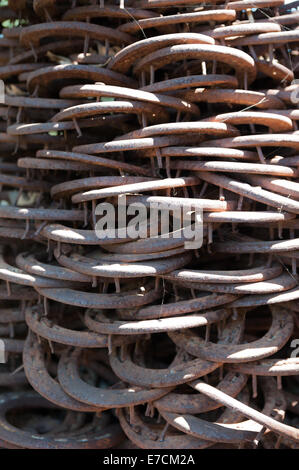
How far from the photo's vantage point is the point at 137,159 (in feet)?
2.39

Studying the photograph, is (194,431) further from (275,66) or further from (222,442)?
(275,66)

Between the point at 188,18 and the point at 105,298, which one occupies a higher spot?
the point at 188,18

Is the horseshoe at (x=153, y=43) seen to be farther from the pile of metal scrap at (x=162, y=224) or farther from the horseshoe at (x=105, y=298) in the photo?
the horseshoe at (x=105, y=298)

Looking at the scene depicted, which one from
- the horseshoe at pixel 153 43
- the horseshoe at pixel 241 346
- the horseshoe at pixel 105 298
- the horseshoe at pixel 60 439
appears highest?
the horseshoe at pixel 153 43

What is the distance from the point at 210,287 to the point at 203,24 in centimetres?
39

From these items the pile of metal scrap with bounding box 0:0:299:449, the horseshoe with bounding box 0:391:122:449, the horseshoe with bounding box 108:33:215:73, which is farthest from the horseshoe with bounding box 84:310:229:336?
the horseshoe with bounding box 108:33:215:73

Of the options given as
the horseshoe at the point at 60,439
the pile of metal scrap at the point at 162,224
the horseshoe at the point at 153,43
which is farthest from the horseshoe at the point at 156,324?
the horseshoe at the point at 153,43

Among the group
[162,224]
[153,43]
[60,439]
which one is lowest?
[60,439]

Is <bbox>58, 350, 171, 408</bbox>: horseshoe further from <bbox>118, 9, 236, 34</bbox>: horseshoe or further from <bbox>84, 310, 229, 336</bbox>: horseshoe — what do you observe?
<bbox>118, 9, 236, 34</bbox>: horseshoe

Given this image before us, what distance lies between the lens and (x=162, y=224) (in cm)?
63

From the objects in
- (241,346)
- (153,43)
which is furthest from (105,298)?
(153,43)

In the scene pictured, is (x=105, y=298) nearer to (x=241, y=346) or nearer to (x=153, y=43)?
(x=241, y=346)

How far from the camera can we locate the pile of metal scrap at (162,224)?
62 cm
